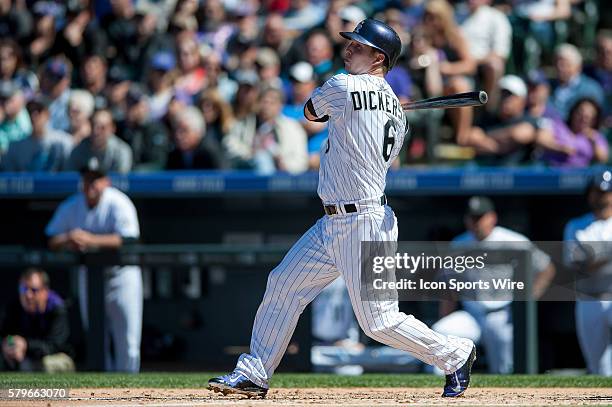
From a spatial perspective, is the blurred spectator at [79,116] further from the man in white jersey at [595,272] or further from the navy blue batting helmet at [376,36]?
the navy blue batting helmet at [376,36]

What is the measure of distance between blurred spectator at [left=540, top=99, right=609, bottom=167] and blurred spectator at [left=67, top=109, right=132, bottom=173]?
10.9ft

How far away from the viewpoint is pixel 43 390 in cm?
644

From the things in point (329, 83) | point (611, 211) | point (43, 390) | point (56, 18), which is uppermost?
point (56, 18)

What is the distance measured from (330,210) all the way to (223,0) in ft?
23.0

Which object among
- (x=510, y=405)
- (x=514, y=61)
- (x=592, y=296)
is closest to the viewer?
(x=510, y=405)

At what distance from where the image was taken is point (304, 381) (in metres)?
7.46

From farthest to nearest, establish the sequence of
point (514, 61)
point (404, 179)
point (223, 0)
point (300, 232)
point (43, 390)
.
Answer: point (223, 0)
point (514, 61)
point (300, 232)
point (404, 179)
point (43, 390)

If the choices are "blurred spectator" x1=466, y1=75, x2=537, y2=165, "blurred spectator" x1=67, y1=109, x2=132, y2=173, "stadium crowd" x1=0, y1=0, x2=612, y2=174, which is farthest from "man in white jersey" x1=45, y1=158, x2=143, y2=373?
"blurred spectator" x1=466, y1=75, x2=537, y2=165

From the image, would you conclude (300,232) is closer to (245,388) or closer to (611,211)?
(611,211)

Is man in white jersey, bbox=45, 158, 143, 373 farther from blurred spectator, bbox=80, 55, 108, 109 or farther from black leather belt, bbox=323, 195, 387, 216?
black leather belt, bbox=323, 195, 387, 216

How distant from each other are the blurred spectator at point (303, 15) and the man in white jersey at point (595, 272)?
3860mm

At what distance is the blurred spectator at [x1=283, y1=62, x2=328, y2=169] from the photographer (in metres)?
10.3

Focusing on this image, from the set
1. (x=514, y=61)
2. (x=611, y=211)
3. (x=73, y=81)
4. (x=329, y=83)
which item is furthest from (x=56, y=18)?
(x=329, y=83)

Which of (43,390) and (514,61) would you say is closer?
(43,390)
